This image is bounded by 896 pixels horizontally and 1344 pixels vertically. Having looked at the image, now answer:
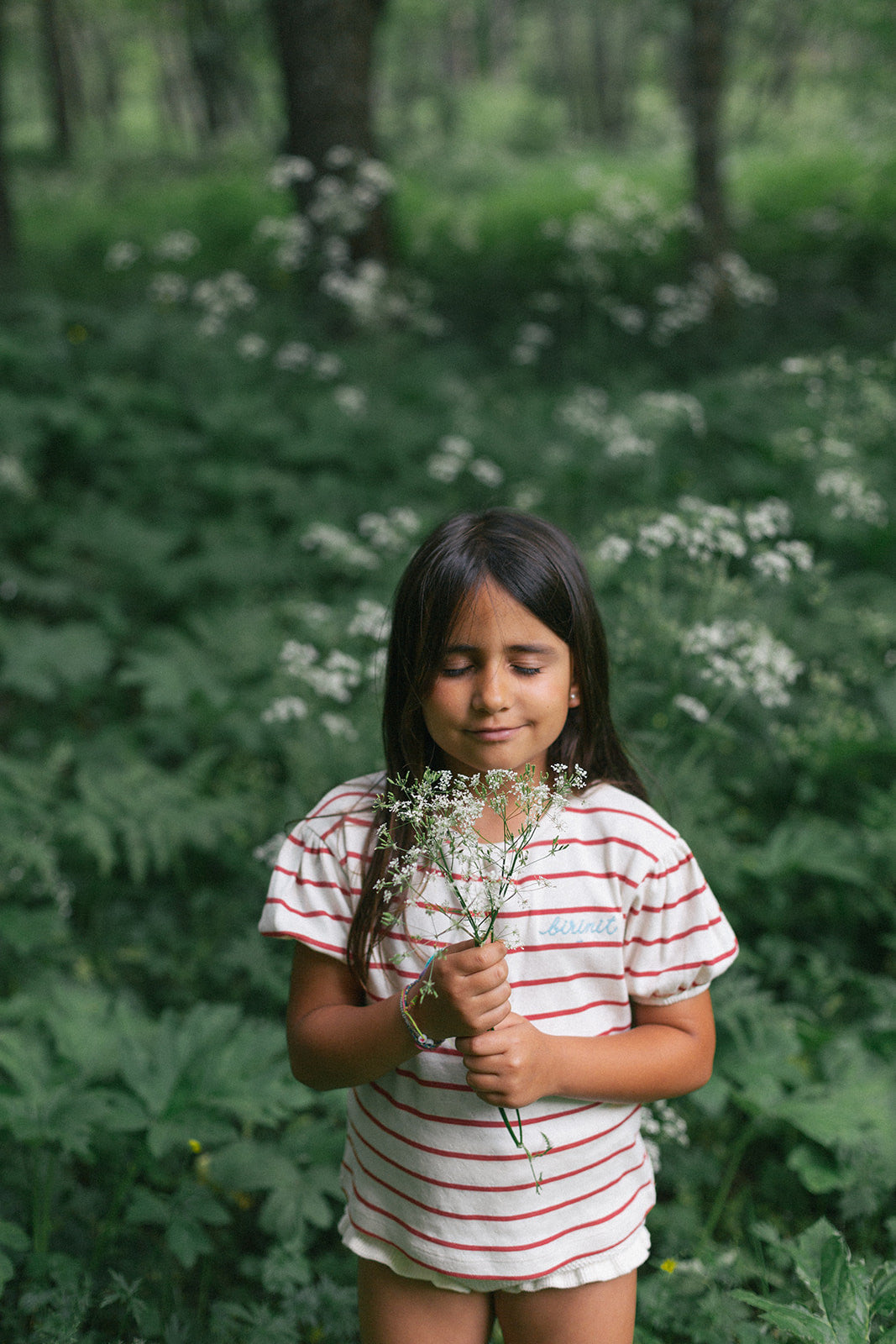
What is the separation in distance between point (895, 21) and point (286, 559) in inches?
266

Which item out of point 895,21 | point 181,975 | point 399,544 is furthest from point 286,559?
point 895,21

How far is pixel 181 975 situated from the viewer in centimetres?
312

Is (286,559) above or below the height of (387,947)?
below

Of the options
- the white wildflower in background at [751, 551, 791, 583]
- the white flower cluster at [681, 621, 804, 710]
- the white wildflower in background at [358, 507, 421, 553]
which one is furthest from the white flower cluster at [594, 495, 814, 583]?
the white wildflower in background at [358, 507, 421, 553]

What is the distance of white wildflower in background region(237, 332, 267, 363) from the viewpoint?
585 cm

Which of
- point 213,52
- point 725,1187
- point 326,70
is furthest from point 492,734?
point 213,52

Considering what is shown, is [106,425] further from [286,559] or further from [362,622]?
[362,622]

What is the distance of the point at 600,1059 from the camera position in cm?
135

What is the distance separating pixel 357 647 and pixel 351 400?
2.47 metres

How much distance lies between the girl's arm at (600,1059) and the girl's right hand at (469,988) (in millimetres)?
43

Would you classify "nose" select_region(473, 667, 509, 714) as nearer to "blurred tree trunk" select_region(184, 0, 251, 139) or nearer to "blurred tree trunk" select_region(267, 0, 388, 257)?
"blurred tree trunk" select_region(267, 0, 388, 257)

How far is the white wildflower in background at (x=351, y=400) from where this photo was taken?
5691 millimetres

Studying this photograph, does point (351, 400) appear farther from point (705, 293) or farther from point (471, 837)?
point (471, 837)

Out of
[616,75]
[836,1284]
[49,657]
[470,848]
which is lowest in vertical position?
[49,657]
